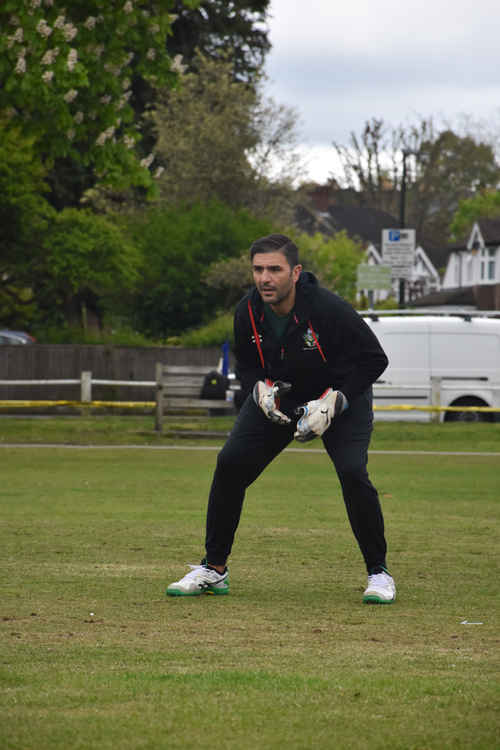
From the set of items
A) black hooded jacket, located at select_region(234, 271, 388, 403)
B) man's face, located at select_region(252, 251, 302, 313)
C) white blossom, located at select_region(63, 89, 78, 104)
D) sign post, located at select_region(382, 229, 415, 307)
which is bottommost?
black hooded jacket, located at select_region(234, 271, 388, 403)

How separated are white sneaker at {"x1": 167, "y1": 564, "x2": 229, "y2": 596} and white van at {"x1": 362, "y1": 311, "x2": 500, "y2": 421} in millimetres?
17567

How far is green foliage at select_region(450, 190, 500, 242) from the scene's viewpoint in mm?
90625

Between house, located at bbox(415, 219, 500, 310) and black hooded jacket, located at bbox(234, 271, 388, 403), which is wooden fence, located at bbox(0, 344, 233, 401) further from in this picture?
house, located at bbox(415, 219, 500, 310)

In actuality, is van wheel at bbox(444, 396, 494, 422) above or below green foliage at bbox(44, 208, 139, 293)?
below

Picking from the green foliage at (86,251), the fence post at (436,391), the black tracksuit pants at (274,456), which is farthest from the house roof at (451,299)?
the black tracksuit pants at (274,456)

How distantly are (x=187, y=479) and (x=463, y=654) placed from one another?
11019 millimetres

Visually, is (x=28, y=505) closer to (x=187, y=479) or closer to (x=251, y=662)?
(x=187, y=479)

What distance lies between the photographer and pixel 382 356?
6.80 metres

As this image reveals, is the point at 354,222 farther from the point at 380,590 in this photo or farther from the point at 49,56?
the point at 380,590

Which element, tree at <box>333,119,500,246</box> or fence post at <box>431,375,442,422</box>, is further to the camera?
tree at <box>333,119,500,246</box>

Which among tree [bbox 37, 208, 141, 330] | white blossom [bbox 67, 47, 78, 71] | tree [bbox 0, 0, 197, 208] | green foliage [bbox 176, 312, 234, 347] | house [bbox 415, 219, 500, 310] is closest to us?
white blossom [bbox 67, 47, 78, 71]

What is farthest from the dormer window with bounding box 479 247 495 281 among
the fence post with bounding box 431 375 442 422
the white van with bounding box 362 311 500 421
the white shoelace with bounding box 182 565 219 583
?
the white shoelace with bounding box 182 565 219 583

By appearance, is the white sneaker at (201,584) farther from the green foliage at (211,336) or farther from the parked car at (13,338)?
the parked car at (13,338)

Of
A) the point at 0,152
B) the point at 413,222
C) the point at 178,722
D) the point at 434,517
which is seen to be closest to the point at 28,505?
the point at 434,517
